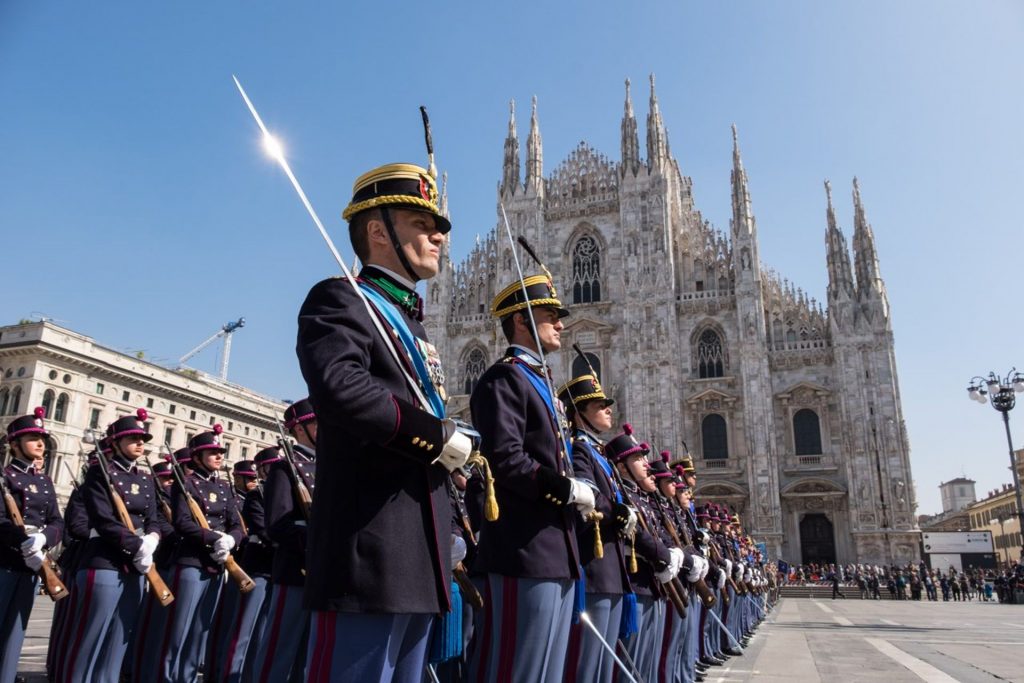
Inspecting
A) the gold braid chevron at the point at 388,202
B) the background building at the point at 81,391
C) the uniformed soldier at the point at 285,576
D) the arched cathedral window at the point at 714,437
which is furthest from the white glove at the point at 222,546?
the arched cathedral window at the point at 714,437

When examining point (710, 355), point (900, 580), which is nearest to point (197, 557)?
point (900, 580)

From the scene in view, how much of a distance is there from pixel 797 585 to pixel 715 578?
22.9 meters

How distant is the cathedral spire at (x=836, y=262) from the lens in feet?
104

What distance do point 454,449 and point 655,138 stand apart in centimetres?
3596

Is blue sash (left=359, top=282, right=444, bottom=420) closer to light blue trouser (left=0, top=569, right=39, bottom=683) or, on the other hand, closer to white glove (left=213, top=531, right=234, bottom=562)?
white glove (left=213, top=531, right=234, bottom=562)

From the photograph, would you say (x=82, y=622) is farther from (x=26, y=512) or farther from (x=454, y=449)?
(x=454, y=449)

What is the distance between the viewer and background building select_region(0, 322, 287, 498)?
30641 millimetres

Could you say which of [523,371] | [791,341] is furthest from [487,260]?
[523,371]

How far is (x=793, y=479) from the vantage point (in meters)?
30.2

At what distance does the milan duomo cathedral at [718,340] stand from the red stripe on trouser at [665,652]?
25298 millimetres

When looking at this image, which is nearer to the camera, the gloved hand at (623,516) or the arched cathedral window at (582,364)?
the gloved hand at (623,516)

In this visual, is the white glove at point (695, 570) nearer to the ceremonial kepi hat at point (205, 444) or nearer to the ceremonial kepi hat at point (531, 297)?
the ceremonial kepi hat at point (531, 297)

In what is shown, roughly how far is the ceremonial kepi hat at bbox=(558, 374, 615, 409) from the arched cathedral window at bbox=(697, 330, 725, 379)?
28.8m

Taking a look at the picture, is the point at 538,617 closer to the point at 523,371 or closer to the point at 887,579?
the point at 523,371
